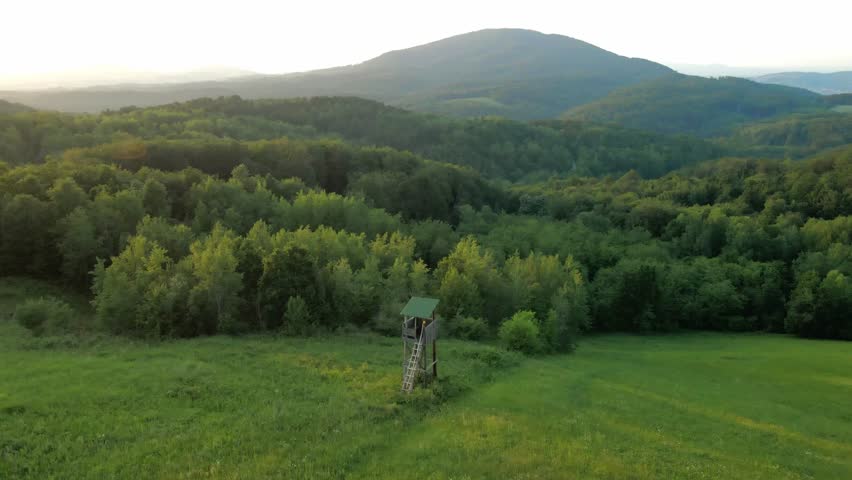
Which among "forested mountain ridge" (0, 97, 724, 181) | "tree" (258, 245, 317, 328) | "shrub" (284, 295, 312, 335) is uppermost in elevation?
"forested mountain ridge" (0, 97, 724, 181)

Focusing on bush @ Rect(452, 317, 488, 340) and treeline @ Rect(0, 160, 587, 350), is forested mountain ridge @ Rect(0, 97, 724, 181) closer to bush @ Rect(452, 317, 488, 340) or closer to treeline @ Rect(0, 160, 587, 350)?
treeline @ Rect(0, 160, 587, 350)

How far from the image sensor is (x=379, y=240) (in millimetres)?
62406

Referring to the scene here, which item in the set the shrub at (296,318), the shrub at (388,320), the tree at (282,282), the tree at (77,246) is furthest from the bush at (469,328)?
the tree at (77,246)

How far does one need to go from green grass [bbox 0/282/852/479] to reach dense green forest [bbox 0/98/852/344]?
20.0 ft

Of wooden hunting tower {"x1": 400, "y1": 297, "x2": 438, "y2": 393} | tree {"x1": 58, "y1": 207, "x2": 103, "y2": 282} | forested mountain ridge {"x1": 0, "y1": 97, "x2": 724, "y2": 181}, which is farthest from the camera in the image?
forested mountain ridge {"x1": 0, "y1": 97, "x2": 724, "y2": 181}

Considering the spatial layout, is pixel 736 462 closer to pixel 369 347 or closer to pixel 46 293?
pixel 369 347

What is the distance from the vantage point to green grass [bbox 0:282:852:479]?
20.5 m

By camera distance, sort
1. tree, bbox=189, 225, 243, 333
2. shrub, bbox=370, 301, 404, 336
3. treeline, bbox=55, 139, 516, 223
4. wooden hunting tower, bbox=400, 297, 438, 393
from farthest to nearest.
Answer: treeline, bbox=55, 139, 516, 223, shrub, bbox=370, 301, 404, 336, tree, bbox=189, 225, 243, 333, wooden hunting tower, bbox=400, 297, 438, 393

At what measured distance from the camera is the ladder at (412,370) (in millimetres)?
28172

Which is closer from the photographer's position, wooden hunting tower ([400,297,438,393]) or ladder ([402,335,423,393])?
ladder ([402,335,423,393])

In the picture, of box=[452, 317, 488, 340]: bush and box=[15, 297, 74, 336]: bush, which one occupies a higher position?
box=[15, 297, 74, 336]: bush

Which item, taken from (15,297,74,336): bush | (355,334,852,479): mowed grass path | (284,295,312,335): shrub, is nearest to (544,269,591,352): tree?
(355,334,852,479): mowed grass path

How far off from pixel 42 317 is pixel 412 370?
29.5m

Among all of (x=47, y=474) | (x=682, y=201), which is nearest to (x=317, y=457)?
(x=47, y=474)
